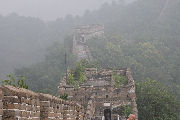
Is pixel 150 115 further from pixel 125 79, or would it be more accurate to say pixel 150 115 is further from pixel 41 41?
pixel 41 41

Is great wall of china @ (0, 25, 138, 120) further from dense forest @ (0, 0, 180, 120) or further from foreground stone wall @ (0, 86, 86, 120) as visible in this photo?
dense forest @ (0, 0, 180, 120)

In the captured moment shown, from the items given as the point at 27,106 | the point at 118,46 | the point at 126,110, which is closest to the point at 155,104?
the point at 126,110

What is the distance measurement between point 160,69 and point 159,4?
3478cm

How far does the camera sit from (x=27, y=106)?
19.5 ft

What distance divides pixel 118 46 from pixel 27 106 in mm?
46338

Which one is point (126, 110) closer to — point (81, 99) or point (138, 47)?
point (81, 99)

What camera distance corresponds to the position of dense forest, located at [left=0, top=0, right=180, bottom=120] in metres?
43.8

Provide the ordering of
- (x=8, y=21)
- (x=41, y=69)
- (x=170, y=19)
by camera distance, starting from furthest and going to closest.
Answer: (x=8, y=21) → (x=170, y=19) → (x=41, y=69)

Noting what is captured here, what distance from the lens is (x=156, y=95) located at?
31234 millimetres

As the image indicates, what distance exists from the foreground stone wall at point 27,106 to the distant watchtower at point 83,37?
40.1 meters

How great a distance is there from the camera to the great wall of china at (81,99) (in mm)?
5391

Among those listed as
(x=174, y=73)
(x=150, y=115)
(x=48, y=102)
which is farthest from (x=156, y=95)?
(x=48, y=102)

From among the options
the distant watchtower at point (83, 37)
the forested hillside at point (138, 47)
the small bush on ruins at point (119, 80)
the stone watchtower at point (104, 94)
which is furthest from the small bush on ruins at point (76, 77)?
the distant watchtower at point (83, 37)

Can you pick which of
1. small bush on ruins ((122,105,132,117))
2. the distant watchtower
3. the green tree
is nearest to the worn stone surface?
small bush on ruins ((122,105,132,117))
